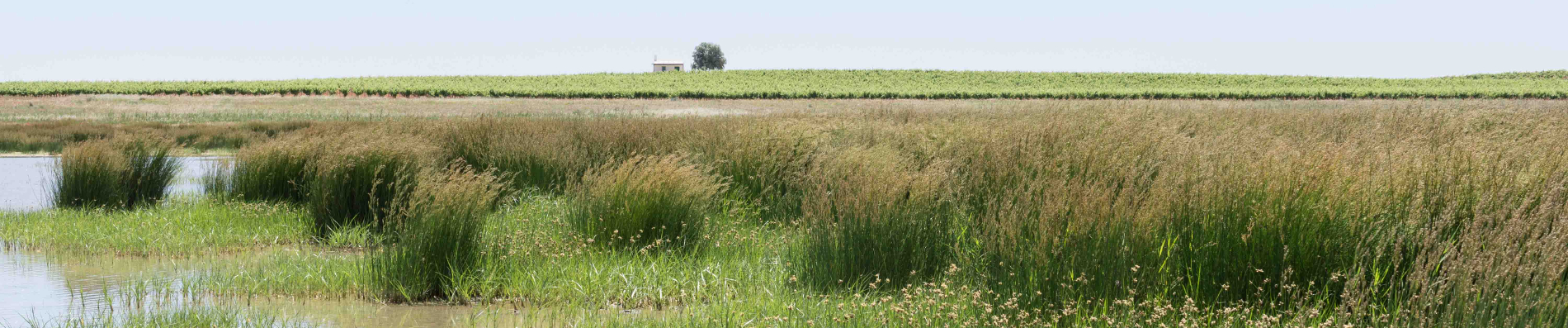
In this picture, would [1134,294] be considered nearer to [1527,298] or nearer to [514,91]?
[1527,298]

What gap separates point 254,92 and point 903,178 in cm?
5637

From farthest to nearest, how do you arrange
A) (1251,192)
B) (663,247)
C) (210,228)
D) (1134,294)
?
(210,228), (663,247), (1251,192), (1134,294)

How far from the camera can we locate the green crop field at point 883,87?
54812mm

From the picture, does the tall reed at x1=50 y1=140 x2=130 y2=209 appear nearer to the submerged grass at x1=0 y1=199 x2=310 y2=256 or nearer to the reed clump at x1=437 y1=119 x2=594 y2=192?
the submerged grass at x1=0 y1=199 x2=310 y2=256

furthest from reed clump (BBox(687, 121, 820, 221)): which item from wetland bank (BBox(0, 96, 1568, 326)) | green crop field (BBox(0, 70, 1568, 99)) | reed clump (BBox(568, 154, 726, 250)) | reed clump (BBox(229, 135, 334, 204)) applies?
green crop field (BBox(0, 70, 1568, 99))

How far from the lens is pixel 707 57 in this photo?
99438 millimetres

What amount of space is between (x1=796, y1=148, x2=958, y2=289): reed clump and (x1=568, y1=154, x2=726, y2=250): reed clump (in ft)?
4.20

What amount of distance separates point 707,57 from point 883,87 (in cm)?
3742

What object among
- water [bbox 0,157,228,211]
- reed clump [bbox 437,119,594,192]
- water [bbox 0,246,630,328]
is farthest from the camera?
water [bbox 0,157,228,211]

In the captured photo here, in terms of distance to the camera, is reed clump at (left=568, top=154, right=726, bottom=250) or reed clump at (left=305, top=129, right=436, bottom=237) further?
reed clump at (left=305, top=129, right=436, bottom=237)

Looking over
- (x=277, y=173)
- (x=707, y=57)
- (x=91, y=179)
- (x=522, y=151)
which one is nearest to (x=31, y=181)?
(x=91, y=179)

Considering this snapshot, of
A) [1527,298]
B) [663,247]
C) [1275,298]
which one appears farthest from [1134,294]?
[663,247]

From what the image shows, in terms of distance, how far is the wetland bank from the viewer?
12.8 feet

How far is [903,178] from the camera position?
5.27 meters
